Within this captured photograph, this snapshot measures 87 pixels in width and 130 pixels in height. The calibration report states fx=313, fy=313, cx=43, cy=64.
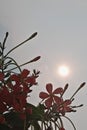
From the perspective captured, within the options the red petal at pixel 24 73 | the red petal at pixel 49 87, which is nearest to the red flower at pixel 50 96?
the red petal at pixel 49 87

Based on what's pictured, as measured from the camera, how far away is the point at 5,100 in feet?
3.58

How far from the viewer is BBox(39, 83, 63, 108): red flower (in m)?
1.22

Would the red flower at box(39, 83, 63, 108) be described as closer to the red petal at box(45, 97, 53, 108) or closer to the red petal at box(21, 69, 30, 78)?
the red petal at box(45, 97, 53, 108)

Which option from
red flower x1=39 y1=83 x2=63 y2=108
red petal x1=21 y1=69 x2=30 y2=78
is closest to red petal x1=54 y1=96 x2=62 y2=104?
red flower x1=39 y1=83 x2=63 y2=108

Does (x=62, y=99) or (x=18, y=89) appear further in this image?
(x=62, y=99)

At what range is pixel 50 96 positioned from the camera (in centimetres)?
128

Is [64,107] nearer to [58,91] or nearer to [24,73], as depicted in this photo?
[58,91]

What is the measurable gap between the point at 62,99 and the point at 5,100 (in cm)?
27

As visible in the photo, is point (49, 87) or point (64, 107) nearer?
point (64, 107)

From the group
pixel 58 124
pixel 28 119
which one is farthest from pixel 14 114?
pixel 58 124

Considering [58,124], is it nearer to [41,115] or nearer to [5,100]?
[41,115]

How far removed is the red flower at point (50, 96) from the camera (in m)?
1.22

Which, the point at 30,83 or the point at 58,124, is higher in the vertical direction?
the point at 30,83

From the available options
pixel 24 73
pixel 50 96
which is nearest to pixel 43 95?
pixel 50 96
